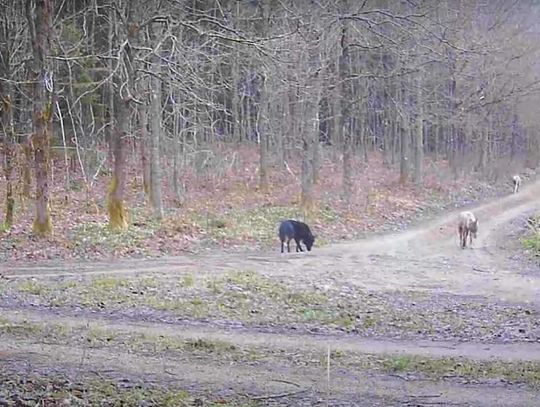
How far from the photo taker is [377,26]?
2548cm

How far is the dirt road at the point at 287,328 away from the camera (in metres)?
7.51

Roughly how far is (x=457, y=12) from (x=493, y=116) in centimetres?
1692

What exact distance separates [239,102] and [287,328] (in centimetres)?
2923

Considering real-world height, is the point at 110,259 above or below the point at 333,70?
below

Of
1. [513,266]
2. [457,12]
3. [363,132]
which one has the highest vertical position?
[457,12]

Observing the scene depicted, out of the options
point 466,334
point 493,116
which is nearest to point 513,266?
point 466,334

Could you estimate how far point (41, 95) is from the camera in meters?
19.5

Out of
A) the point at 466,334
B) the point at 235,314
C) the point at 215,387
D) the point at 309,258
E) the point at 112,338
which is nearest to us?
the point at 215,387

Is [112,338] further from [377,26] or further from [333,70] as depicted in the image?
[333,70]

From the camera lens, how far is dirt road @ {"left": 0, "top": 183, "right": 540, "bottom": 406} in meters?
7.51

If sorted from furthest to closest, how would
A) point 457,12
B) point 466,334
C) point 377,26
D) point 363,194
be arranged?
point 363,194, point 457,12, point 377,26, point 466,334

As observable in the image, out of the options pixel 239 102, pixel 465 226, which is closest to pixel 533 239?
pixel 465 226

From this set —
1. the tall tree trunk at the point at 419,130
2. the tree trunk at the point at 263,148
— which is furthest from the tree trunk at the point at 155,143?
Answer: the tall tree trunk at the point at 419,130

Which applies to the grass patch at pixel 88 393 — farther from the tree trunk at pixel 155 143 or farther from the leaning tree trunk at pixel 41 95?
the tree trunk at pixel 155 143
